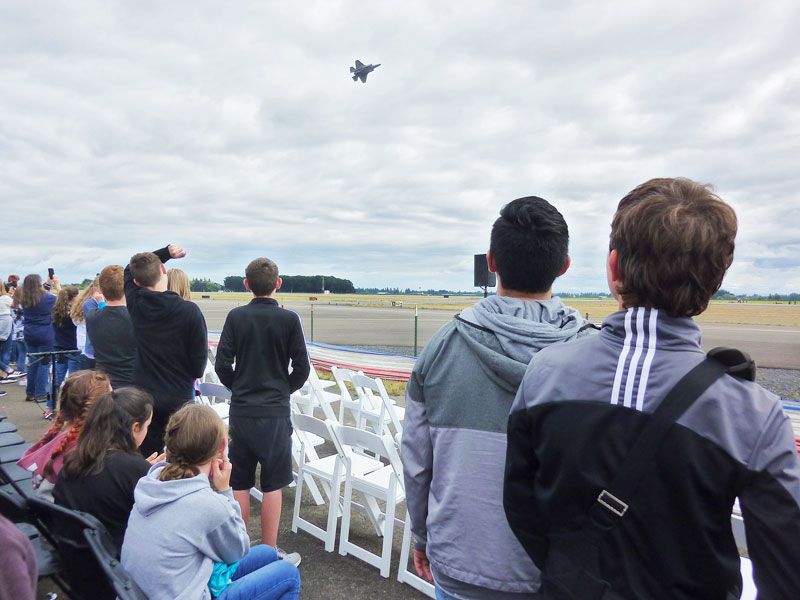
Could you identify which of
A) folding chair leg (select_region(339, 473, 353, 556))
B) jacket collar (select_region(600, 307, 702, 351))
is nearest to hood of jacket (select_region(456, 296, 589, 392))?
jacket collar (select_region(600, 307, 702, 351))

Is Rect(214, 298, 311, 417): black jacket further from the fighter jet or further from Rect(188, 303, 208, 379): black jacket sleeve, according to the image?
the fighter jet

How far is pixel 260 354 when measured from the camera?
3.47 m

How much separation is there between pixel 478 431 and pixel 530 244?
1.99 ft

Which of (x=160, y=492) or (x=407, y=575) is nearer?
(x=160, y=492)

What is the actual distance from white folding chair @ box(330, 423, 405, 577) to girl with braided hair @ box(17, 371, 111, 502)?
148 centimetres

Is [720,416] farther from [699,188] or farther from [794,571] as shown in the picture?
[699,188]

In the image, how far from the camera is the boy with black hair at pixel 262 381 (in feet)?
11.4

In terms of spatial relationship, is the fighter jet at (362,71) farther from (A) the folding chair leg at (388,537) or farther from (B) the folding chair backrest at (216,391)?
(A) the folding chair leg at (388,537)

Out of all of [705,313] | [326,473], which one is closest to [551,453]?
[326,473]

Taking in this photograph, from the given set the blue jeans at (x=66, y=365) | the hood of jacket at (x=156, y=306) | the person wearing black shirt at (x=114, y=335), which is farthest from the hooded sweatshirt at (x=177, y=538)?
the blue jeans at (x=66, y=365)

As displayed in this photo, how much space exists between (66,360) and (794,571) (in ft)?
28.6

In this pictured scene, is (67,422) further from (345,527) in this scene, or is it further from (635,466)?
(635,466)

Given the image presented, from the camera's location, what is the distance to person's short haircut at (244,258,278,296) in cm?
352

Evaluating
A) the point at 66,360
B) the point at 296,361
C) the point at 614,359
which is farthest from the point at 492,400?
the point at 66,360
